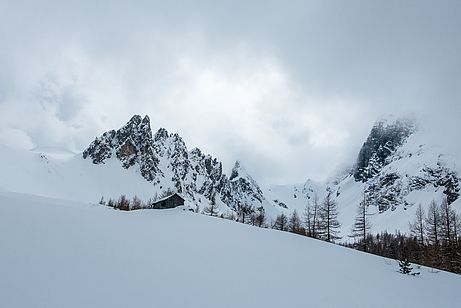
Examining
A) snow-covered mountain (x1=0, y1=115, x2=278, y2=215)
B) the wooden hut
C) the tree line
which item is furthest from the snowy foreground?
snow-covered mountain (x1=0, y1=115, x2=278, y2=215)

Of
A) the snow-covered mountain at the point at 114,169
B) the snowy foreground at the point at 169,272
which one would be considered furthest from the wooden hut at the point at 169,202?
the snow-covered mountain at the point at 114,169

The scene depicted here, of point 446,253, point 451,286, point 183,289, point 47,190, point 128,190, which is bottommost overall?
point 183,289

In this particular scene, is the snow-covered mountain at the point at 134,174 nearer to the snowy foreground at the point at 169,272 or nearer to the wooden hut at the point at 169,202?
the wooden hut at the point at 169,202

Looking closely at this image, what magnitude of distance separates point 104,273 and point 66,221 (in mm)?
7560

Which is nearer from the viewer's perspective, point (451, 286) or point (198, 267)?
point (198, 267)

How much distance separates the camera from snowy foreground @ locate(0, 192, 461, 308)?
8.12 metres

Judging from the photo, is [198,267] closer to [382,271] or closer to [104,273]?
[104,273]

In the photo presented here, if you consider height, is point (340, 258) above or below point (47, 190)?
below

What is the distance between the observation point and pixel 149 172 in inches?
6363

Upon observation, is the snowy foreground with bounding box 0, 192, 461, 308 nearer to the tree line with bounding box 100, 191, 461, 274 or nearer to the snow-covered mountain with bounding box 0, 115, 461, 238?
the tree line with bounding box 100, 191, 461, 274

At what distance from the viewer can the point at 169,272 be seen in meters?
10.6

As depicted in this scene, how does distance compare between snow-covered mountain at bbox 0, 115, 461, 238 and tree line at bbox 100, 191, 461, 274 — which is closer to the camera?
tree line at bbox 100, 191, 461, 274

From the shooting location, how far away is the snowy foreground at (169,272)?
8.12 meters

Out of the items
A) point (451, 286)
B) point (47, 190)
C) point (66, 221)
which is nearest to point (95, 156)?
point (47, 190)
